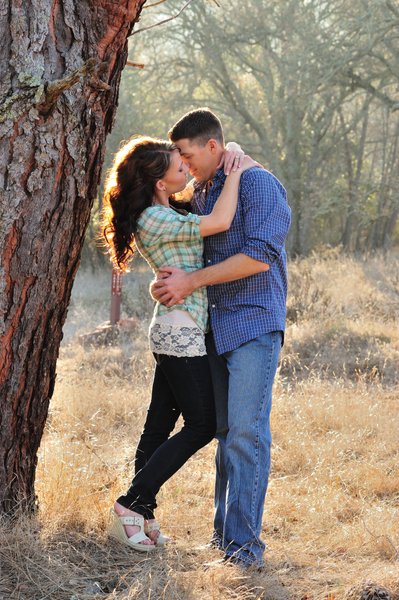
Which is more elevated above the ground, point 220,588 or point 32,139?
point 32,139

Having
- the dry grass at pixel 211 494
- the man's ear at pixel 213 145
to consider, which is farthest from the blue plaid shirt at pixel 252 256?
the dry grass at pixel 211 494

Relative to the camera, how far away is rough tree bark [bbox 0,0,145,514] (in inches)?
119

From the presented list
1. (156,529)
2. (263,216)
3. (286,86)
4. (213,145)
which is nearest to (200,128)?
(213,145)

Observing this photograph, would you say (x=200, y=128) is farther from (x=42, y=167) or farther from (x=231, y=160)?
(x=42, y=167)

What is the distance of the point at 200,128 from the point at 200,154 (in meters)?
0.11

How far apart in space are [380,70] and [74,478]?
51.2 ft

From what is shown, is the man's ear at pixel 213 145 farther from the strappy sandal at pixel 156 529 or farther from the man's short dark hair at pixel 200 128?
the strappy sandal at pixel 156 529

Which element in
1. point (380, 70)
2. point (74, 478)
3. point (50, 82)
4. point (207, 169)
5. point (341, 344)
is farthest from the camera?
Result: point (380, 70)

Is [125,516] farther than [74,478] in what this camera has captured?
No

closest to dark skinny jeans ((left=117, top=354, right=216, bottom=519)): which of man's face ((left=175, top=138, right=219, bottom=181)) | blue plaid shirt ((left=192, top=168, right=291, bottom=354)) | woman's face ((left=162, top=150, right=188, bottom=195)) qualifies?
blue plaid shirt ((left=192, top=168, right=291, bottom=354))

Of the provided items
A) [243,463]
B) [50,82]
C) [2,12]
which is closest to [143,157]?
[50,82]

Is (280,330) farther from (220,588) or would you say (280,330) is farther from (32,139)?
(32,139)

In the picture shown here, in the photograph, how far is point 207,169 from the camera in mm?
3459

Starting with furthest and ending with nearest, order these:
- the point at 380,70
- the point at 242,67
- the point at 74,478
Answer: the point at 242,67 < the point at 380,70 < the point at 74,478
